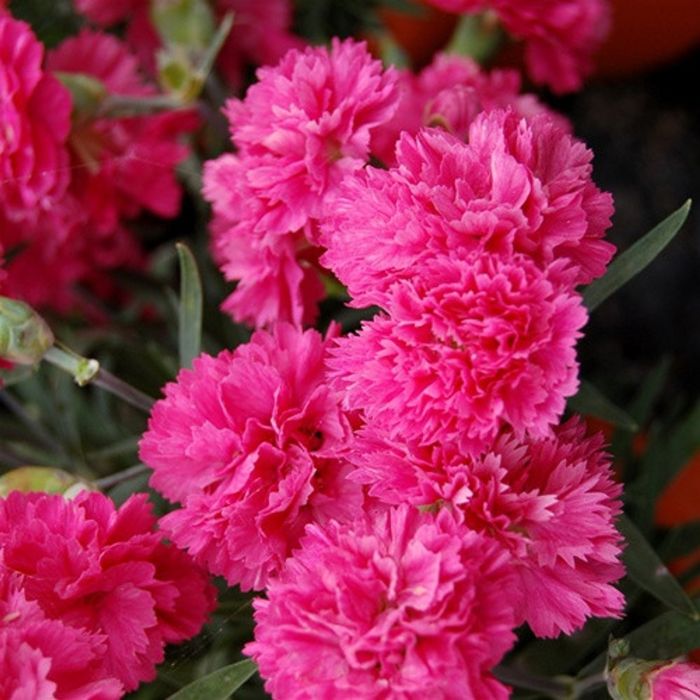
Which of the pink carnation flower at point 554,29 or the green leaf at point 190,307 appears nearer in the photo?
the green leaf at point 190,307

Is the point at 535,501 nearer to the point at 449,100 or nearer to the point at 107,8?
the point at 449,100

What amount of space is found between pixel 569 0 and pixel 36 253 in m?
0.47

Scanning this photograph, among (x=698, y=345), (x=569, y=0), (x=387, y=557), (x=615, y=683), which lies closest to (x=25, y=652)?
(x=387, y=557)

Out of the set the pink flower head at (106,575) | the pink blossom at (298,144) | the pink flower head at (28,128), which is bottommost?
the pink flower head at (106,575)

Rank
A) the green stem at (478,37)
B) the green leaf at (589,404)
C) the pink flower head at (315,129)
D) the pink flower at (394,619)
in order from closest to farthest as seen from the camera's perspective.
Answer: the pink flower at (394,619) → the pink flower head at (315,129) → the green leaf at (589,404) → the green stem at (478,37)

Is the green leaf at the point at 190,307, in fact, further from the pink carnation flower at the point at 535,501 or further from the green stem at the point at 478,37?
the green stem at the point at 478,37

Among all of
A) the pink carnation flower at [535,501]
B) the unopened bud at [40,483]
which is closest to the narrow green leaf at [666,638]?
the pink carnation flower at [535,501]

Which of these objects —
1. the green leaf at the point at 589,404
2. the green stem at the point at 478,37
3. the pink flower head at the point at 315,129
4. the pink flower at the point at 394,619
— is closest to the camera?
the pink flower at the point at 394,619

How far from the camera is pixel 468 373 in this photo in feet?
1.49

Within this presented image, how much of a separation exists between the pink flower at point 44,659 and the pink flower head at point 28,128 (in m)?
0.28

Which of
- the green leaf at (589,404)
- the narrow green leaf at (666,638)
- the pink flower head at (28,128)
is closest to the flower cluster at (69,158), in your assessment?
the pink flower head at (28,128)

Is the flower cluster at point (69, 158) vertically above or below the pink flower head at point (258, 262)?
below

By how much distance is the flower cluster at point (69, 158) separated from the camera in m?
0.65

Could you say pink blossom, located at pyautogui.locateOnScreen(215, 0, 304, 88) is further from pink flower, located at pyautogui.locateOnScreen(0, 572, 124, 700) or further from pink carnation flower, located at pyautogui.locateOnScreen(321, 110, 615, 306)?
pink flower, located at pyautogui.locateOnScreen(0, 572, 124, 700)
